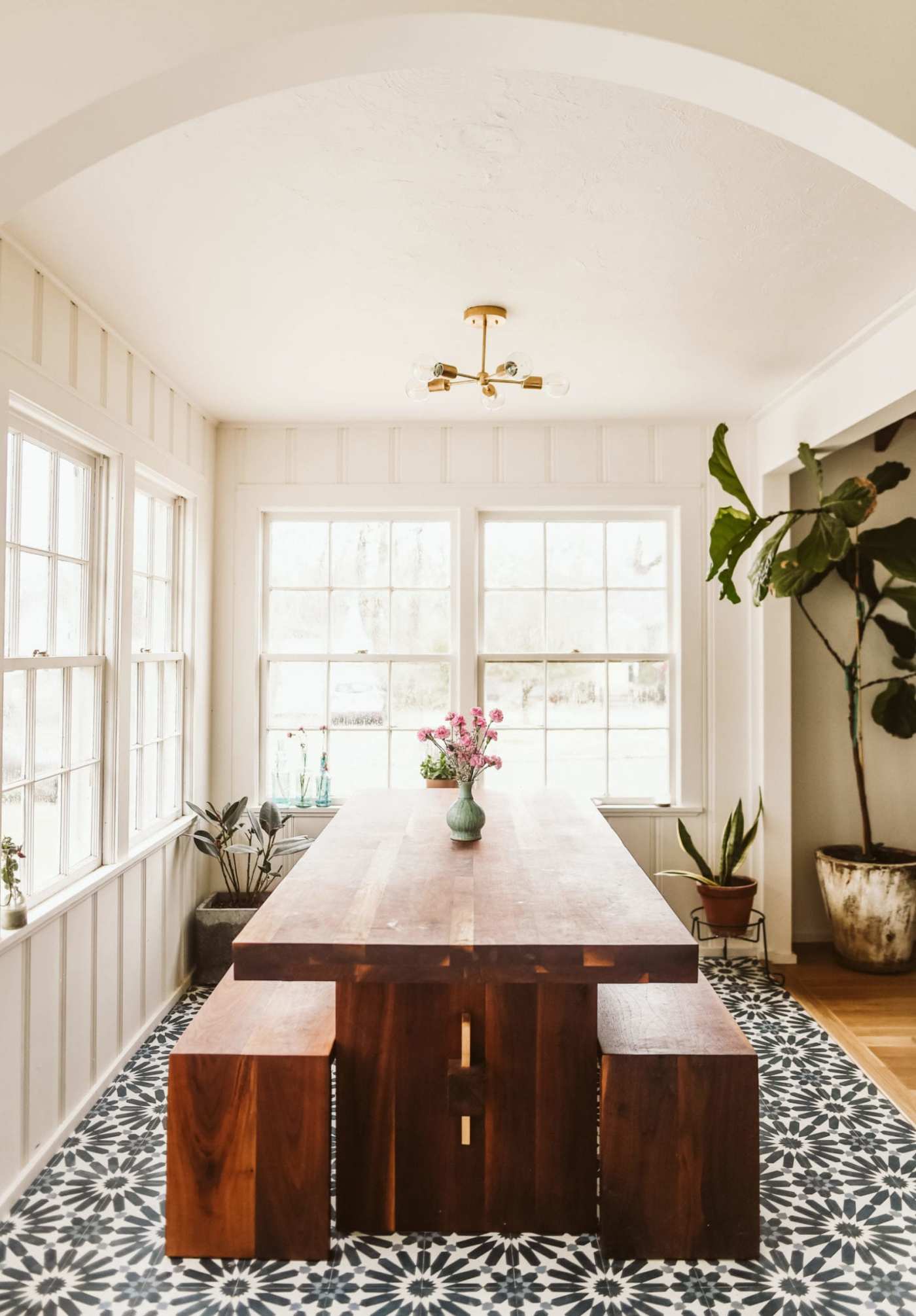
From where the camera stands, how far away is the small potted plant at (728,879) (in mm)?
4070

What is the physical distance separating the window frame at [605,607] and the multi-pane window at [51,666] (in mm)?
1962

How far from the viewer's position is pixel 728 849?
4168 millimetres

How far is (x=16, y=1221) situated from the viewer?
2334 mm

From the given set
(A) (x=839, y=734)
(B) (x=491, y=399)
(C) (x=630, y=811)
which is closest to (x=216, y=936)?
(C) (x=630, y=811)

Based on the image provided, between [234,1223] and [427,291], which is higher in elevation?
[427,291]

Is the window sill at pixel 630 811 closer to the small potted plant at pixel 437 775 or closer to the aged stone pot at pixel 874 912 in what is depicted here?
the small potted plant at pixel 437 775

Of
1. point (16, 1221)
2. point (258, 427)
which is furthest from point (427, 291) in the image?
point (16, 1221)

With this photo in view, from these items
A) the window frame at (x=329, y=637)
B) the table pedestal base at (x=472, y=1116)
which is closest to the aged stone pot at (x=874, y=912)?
the window frame at (x=329, y=637)

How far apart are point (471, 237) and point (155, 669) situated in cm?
235

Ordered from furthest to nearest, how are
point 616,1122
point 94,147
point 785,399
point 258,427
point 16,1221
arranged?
point 258,427 → point 785,399 → point 16,1221 → point 616,1122 → point 94,147

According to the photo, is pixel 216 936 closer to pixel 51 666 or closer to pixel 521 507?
pixel 51 666

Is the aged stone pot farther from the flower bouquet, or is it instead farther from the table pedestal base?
the table pedestal base

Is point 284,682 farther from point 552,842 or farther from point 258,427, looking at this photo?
point 552,842

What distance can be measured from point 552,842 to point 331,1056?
104cm
